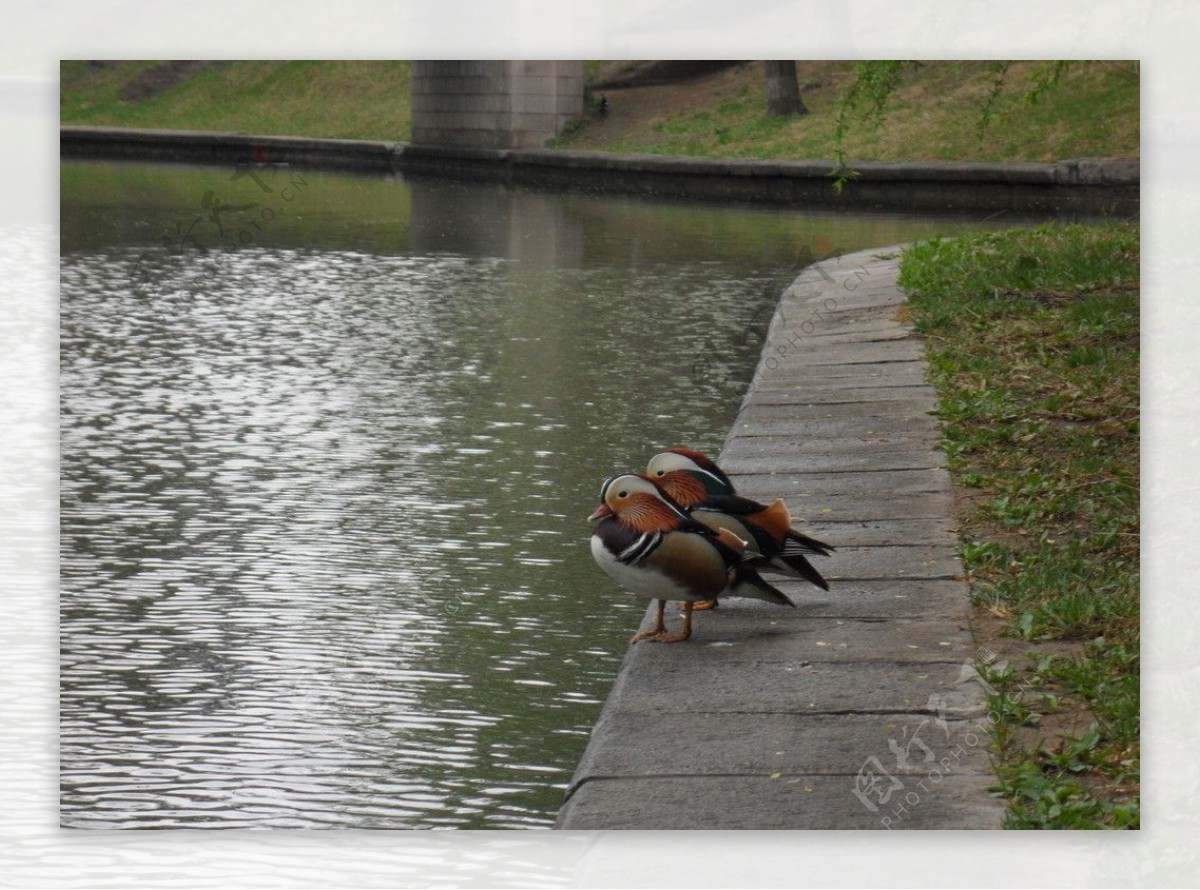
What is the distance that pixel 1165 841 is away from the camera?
311cm

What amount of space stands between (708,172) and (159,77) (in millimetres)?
5251

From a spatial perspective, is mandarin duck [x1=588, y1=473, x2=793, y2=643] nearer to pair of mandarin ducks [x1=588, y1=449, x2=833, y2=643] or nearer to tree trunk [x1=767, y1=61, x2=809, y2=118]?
pair of mandarin ducks [x1=588, y1=449, x2=833, y2=643]

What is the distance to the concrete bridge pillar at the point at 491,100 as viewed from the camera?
265 inches

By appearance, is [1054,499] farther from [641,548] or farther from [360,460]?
[360,460]

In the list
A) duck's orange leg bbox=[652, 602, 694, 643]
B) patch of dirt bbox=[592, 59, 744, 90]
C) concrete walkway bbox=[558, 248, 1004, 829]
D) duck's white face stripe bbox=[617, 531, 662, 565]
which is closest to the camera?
concrete walkway bbox=[558, 248, 1004, 829]

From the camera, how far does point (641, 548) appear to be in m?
3.54

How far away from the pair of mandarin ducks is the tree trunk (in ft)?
21.2

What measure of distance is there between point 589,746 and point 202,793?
78cm

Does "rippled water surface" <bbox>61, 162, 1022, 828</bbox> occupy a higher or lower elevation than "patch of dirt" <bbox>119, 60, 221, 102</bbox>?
lower

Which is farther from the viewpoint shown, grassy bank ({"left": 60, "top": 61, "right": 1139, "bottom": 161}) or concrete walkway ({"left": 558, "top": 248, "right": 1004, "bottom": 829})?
grassy bank ({"left": 60, "top": 61, "right": 1139, "bottom": 161})

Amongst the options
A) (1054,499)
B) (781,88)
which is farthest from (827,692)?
(781,88)

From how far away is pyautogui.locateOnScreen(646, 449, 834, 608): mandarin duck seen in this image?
3.69 meters

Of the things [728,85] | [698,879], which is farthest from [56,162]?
[728,85]

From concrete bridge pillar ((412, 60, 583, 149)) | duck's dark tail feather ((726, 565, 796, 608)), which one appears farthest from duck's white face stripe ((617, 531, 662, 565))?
concrete bridge pillar ((412, 60, 583, 149))
